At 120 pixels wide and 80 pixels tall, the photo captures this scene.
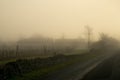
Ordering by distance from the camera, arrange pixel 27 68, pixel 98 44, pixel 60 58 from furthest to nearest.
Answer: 1. pixel 98 44
2. pixel 60 58
3. pixel 27 68

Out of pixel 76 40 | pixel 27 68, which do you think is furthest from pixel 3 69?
pixel 76 40

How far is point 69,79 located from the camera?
24469 mm

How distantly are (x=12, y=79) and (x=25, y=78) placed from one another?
1341 mm

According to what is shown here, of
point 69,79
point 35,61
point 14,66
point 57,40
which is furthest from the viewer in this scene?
point 57,40

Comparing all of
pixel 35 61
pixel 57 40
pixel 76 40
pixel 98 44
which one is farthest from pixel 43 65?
pixel 76 40

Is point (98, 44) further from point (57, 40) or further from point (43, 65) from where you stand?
point (43, 65)

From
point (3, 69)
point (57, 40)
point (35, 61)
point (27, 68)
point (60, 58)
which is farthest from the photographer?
point (57, 40)

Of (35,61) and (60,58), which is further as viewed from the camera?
(60,58)

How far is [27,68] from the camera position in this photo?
33188 mm

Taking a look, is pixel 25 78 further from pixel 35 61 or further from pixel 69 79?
pixel 35 61

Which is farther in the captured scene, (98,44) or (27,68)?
(98,44)

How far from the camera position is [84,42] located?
607 ft

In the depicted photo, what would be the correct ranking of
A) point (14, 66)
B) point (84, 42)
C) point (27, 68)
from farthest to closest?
point (84, 42) < point (27, 68) < point (14, 66)

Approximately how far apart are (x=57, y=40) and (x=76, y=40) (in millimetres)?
23864
